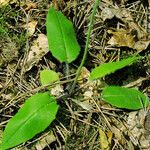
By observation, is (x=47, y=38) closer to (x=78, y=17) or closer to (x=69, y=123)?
(x=78, y=17)

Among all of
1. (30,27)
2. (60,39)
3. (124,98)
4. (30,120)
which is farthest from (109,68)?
(30,27)

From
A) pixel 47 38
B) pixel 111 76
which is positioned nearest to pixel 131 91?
pixel 111 76

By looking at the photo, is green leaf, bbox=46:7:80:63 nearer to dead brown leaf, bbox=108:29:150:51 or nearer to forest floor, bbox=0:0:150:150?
forest floor, bbox=0:0:150:150

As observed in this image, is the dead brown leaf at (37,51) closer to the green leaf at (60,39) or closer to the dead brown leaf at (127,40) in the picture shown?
the green leaf at (60,39)

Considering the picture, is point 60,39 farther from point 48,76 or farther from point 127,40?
point 127,40

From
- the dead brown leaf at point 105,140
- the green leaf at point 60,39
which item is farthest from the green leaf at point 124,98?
the green leaf at point 60,39

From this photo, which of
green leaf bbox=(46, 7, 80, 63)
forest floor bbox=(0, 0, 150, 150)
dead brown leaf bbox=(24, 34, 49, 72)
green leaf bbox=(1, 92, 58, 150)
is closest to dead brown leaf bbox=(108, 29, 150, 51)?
forest floor bbox=(0, 0, 150, 150)
